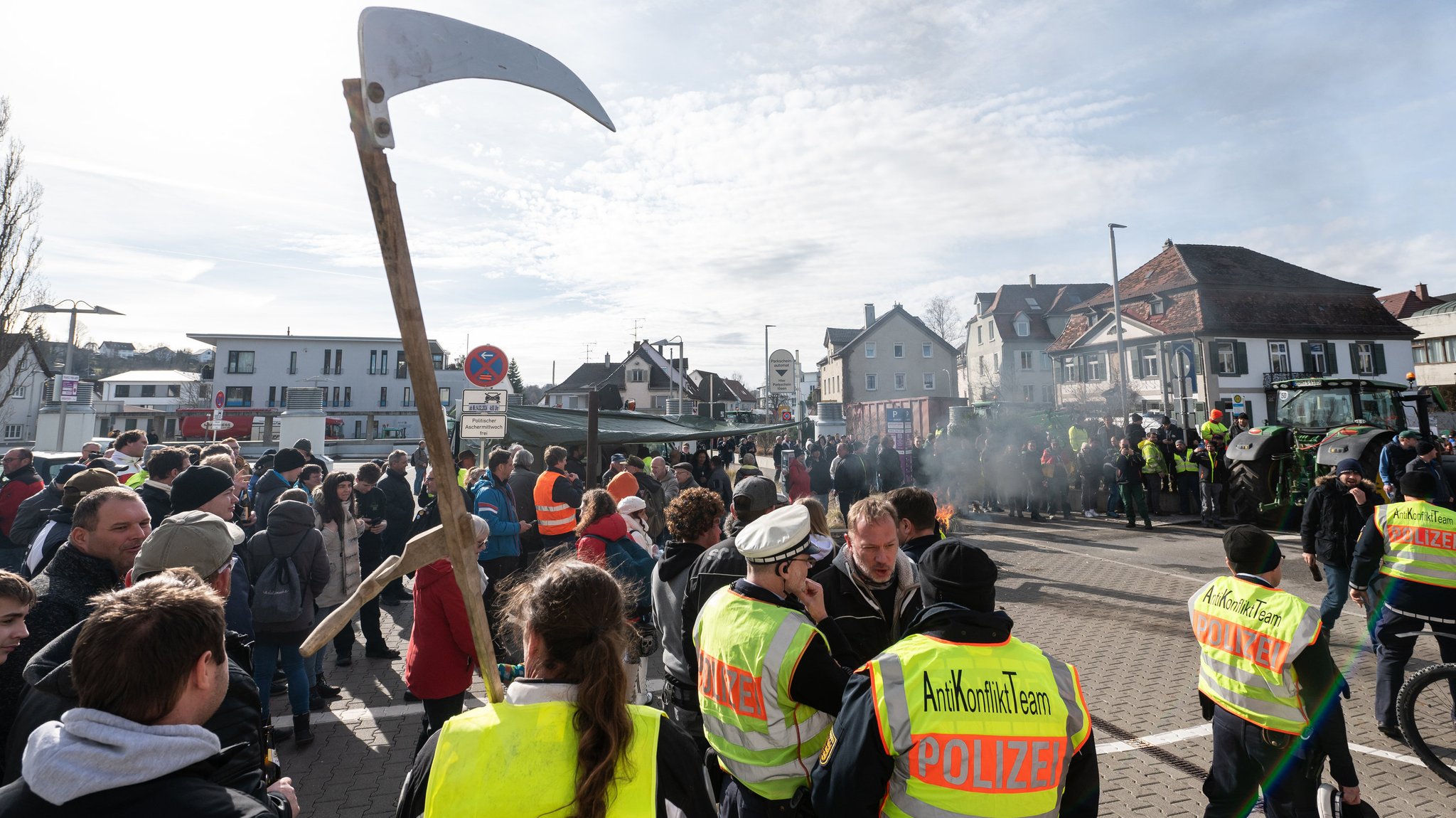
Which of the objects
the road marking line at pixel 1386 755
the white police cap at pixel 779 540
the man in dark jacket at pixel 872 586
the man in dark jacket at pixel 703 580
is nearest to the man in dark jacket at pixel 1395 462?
the road marking line at pixel 1386 755

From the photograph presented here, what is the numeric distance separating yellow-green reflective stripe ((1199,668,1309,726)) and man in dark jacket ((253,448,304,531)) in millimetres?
7065

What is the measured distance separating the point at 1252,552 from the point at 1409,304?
258ft

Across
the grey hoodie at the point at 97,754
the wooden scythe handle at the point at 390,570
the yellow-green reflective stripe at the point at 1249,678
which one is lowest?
the yellow-green reflective stripe at the point at 1249,678

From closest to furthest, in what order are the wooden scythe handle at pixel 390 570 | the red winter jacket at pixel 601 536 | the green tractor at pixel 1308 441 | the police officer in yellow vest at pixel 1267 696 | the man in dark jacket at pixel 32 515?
the wooden scythe handle at pixel 390 570 → the police officer in yellow vest at pixel 1267 696 → the red winter jacket at pixel 601 536 → the man in dark jacket at pixel 32 515 → the green tractor at pixel 1308 441

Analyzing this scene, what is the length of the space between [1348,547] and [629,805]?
7321 millimetres

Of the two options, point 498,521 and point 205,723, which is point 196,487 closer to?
point 498,521

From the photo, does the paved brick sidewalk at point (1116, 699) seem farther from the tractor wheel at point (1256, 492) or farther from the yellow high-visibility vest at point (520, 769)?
the yellow high-visibility vest at point (520, 769)

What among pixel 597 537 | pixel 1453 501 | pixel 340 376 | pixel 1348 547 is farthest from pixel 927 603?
pixel 340 376

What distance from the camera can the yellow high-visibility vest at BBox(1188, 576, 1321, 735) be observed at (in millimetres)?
3139

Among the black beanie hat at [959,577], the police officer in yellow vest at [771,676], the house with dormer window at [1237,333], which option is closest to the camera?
the black beanie hat at [959,577]

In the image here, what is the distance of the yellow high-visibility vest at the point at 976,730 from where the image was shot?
2.05 metres

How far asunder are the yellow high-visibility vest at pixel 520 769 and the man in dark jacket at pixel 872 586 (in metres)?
2.03

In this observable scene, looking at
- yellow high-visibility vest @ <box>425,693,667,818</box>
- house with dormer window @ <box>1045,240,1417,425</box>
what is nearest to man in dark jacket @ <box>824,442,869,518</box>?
yellow high-visibility vest @ <box>425,693,667,818</box>

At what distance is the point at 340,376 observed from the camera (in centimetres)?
5509
